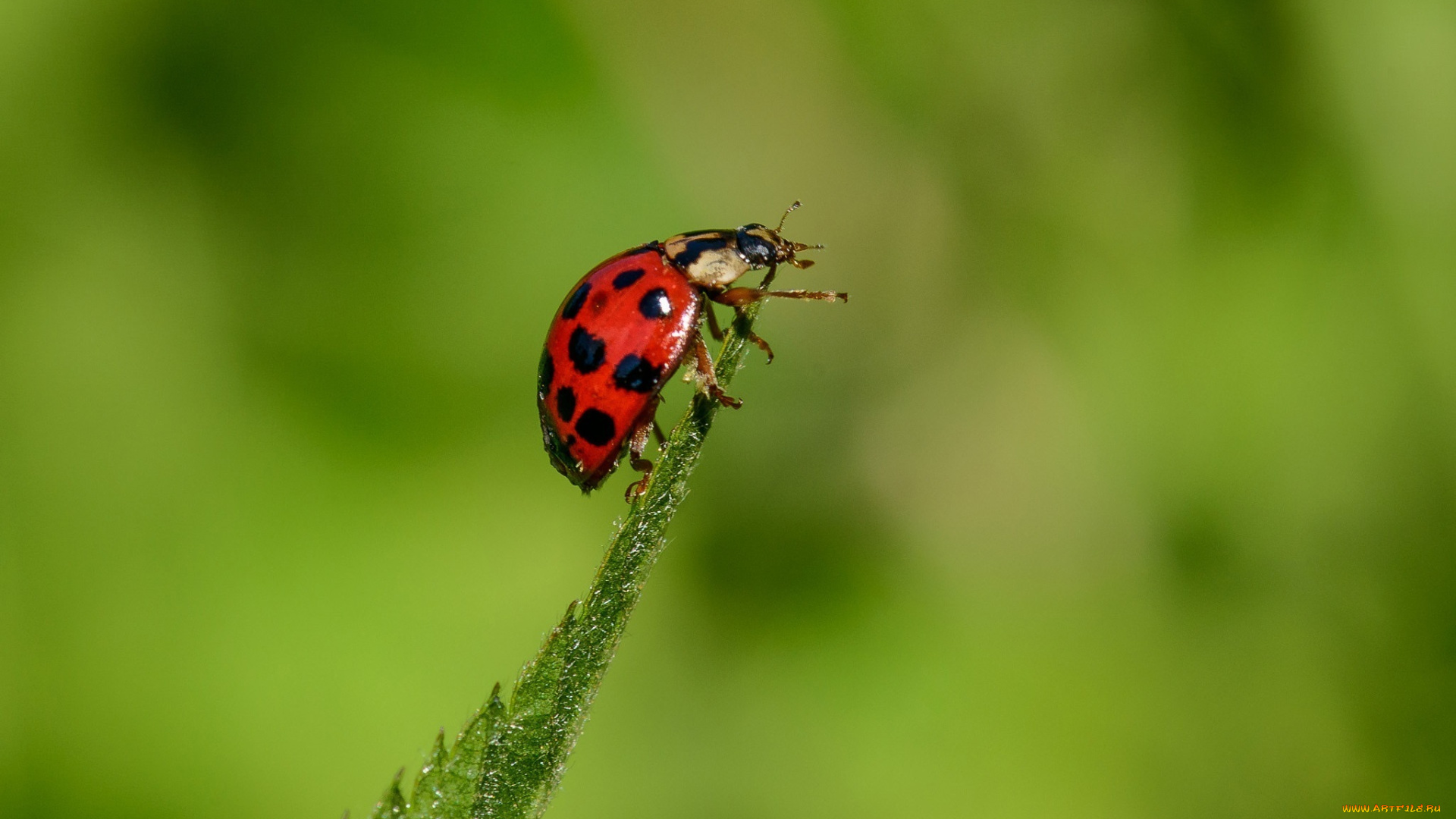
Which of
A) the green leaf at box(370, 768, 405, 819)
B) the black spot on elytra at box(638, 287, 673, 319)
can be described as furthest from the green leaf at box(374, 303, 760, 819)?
the black spot on elytra at box(638, 287, 673, 319)

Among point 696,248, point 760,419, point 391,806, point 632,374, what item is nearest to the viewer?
point 391,806

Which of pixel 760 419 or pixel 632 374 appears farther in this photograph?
pixel 760 419

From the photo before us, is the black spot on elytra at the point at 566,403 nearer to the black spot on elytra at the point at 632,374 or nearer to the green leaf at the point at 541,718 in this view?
the black spot on elytra at the point at 632,374

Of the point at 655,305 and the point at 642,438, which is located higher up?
the point at 655,305

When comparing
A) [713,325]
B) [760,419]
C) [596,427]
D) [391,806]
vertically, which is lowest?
[391,806]

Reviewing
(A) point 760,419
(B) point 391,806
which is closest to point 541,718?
(B) point 391,806

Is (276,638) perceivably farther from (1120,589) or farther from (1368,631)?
(1368,631)

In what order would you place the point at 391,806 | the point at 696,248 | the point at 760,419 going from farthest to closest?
the point at 760,419, the point at 696,248, the point at 391,806

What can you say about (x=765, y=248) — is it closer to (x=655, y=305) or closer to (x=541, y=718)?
(x=655, y=305)
